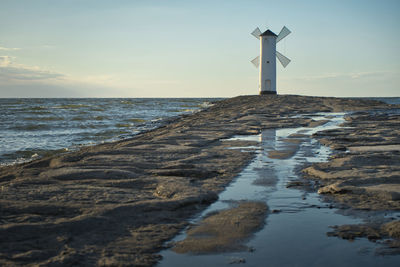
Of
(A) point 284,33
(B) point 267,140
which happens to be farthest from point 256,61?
(B) point 267,140

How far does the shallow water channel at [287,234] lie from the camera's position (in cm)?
271

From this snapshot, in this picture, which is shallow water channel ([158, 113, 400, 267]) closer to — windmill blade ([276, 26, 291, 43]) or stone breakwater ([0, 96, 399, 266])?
stone breakwater ([0, 96, 399, 266])

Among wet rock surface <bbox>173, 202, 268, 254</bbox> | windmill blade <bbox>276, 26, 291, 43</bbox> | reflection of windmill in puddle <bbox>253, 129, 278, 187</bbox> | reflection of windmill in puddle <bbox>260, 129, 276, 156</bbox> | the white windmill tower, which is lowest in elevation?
wet rock surface <bbox>173, 202, 268, 254</bbox>

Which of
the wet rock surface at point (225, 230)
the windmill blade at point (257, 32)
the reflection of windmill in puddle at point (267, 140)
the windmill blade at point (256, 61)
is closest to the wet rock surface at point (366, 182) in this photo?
the wet rock surface at point (225, 230)

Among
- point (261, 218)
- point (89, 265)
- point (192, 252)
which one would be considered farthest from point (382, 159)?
point (89, 265)

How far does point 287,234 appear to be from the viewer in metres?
3.23

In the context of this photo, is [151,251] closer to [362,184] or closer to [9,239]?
[9,239]

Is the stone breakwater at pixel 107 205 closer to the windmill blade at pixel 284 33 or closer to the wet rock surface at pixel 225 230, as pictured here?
A: the wet rock surface at pixel 225 230

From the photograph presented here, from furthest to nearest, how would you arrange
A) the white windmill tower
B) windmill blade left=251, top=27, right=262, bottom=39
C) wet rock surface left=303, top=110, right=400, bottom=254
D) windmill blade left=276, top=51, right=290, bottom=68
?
windmill blade left=251, top=27, right=262, bottom=39 < windmill blade left=276, top=51, right=290, bottom=68 < the white windmill tower < wet rock surface left=303, top=110, right=400, bottom=254

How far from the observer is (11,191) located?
14.4 feet

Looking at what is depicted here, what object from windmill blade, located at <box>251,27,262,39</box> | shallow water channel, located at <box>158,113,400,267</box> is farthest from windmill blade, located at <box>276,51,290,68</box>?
shallow water channel, located at <box>158,113,400,267</box>

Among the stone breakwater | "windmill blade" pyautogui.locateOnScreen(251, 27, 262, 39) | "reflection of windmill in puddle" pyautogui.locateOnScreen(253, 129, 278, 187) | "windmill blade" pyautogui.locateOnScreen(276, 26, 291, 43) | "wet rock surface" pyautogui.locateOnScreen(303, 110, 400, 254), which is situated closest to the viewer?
the stone breakwater

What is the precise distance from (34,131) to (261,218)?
15.5m

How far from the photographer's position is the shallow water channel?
2715 mm
